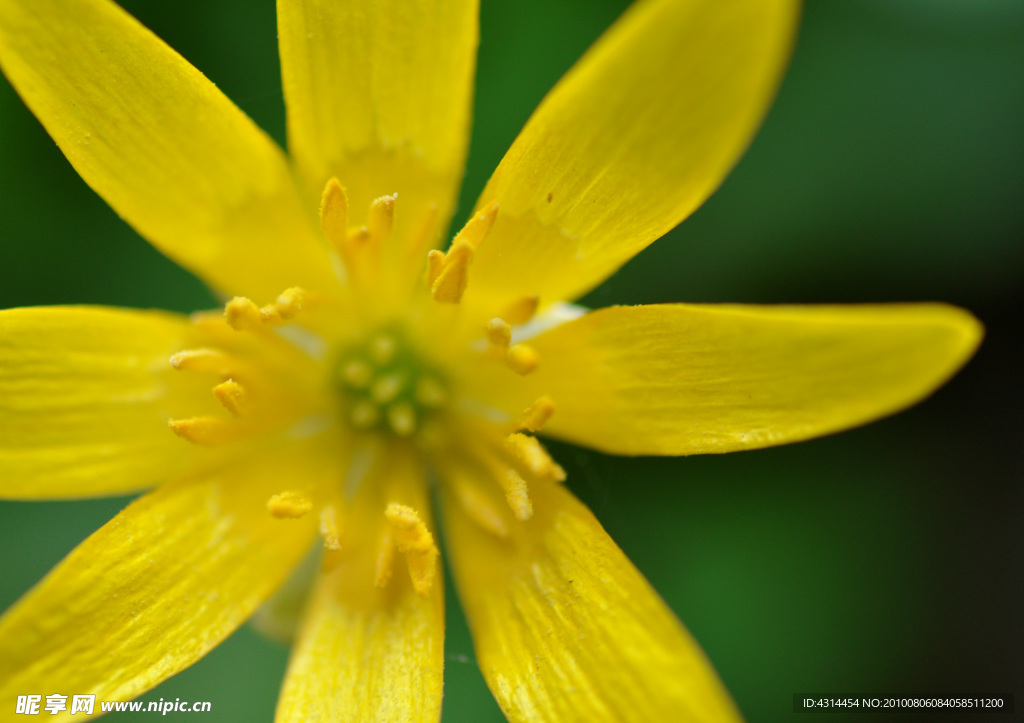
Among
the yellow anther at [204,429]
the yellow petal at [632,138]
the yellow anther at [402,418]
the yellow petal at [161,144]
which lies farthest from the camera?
the yellow anther at [402,418]

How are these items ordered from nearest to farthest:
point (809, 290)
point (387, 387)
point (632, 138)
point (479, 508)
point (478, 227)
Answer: point (632, 138) → point (478, 227) → point (479, 508) → point (387, 387) → point (809, 290)

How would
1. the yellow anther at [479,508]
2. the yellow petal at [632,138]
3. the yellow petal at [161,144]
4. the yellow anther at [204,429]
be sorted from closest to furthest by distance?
the yellow petal at [632,138] < the yellow petal at [161,144] < the yellow anther at [204,429] < the yellow anther at [479,508]

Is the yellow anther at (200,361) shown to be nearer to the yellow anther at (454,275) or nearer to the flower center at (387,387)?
the flower center at (387,387)

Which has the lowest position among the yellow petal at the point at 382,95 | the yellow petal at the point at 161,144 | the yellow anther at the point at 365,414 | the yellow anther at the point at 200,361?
the yellow anther at the point at 365,414

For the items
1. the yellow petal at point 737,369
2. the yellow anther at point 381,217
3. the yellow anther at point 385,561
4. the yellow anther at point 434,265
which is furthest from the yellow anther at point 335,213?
the yellow anther at point 385,561

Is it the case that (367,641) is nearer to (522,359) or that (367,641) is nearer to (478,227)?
(522,359)

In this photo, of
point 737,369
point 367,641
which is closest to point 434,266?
point 737,369
